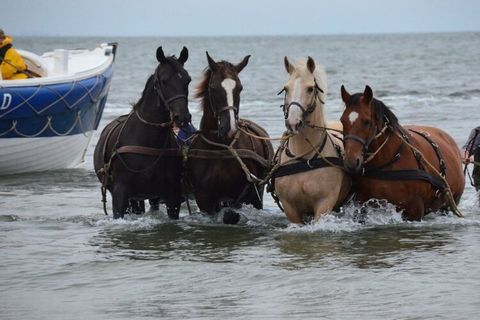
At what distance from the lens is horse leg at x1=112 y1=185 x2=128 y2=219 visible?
1068cm

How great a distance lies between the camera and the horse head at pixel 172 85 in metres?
10.2

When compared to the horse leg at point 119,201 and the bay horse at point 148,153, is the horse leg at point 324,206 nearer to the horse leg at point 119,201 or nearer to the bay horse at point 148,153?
the bay horse at point 148,153

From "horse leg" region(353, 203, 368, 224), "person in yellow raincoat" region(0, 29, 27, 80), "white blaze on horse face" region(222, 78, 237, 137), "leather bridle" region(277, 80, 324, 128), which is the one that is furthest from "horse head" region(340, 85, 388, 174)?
"person in yellow raincoat" region(0, 29, 27, 80)

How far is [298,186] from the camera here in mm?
10172

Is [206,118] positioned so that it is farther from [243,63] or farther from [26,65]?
[26,65]

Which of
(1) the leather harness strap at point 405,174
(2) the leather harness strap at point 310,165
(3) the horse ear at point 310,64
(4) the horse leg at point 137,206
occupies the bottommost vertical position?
(4) the horse leg at point 137,206

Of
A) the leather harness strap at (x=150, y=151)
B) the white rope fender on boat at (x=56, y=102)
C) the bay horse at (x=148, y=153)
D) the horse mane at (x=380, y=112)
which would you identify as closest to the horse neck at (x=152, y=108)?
the bay horse at (x=148, y=153)

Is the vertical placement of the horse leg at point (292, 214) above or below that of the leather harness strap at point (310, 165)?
below

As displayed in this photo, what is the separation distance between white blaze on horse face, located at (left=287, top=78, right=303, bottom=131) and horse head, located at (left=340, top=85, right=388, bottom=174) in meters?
0.43

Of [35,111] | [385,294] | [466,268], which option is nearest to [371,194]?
[466,268]

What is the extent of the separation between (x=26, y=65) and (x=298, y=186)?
8145 mm

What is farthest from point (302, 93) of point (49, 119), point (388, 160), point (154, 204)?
point (49, 119)

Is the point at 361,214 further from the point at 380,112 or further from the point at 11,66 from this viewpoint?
the point at 11,66

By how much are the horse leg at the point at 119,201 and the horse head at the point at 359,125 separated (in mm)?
2208
